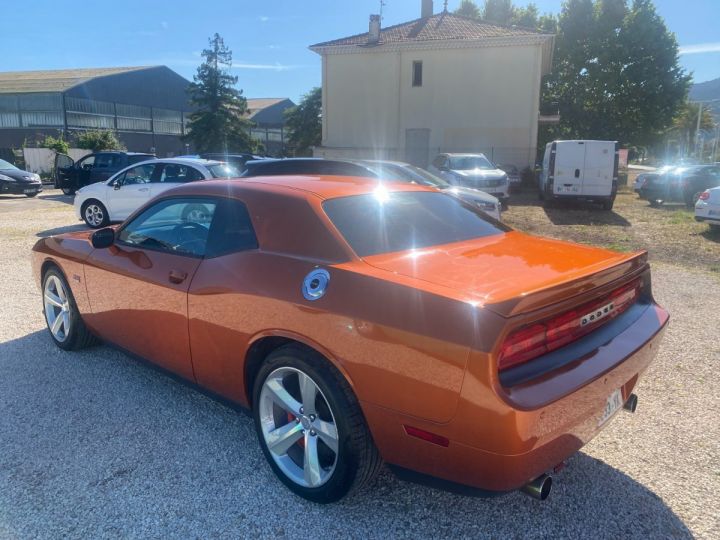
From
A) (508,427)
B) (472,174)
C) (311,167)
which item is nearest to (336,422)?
(508,427)

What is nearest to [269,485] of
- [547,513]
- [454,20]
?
[547,513]

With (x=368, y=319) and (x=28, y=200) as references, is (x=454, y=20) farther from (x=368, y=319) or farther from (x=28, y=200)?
(x=368, y=319)

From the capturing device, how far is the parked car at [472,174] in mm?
15617

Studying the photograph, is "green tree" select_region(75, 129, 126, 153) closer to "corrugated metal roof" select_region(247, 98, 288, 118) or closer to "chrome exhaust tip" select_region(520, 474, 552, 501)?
"corrugated metal roof" select_region(247, 98, 288, 118)

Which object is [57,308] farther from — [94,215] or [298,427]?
[94,215]

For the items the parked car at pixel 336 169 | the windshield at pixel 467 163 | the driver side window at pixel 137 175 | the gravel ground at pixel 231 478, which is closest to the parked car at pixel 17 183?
the driver side window at pixel 137 175

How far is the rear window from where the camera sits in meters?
2.78

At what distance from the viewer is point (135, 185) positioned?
11172mm

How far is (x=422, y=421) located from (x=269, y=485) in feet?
3.49

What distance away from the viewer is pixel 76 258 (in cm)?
412

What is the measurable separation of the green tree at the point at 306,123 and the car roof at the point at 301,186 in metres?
49.8

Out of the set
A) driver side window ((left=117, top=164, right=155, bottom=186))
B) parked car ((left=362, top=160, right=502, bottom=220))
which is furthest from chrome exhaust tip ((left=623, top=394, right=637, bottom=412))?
driver side window ((left=117, top=164, right=155, bottom=186))

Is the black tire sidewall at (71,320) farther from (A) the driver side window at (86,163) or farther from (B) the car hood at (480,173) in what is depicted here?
(A) the driver side window at (86,163)

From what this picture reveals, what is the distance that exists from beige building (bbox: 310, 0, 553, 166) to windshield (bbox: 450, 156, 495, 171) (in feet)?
32.8
